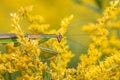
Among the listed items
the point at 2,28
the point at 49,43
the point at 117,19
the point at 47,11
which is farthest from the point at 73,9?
the point at 49,43

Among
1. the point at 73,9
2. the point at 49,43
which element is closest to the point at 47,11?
the point at 73,9

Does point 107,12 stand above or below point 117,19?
below

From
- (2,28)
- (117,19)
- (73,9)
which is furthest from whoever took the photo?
(73,9)

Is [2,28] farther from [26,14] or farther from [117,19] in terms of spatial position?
[26,14]

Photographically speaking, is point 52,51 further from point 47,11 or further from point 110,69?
point 47,11

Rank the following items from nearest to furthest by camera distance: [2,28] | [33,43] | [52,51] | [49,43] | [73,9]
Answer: [33,43], [52,51], [49,43], [2,28], [73,9]

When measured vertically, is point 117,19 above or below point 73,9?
below

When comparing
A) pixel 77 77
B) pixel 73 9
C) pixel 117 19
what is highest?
pixel 73 9

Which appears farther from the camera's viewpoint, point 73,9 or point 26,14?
point 73,9

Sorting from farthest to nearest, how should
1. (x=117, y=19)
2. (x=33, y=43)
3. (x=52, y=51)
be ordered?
(x=117, y=19) → (x=52, y=51) → (x=33, y=43)
